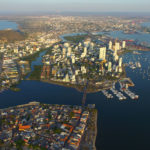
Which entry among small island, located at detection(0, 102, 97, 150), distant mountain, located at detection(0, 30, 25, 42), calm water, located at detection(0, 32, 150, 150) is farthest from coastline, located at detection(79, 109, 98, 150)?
distant mountain, located at detection(0, 30, 25, 42)

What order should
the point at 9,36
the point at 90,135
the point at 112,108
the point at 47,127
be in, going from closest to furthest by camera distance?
the point at 90,135
the point at 47,127
the point at 112,108
the point at 9,36

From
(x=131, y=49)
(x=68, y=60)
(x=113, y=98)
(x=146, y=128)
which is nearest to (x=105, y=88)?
(x=113, y=98)

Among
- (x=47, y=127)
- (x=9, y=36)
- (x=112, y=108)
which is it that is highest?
(x=9, y=36)

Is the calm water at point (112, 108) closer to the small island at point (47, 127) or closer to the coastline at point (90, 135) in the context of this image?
the coastline at point (90, 135)

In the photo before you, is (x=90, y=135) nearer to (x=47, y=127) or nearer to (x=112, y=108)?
(x=47, y=127)

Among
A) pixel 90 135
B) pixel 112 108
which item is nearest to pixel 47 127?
pixel 90 135

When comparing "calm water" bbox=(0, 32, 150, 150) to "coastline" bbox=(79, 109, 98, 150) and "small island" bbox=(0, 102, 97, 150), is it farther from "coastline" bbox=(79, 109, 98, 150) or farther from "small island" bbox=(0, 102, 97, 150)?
"small island" bbox=(0, 102, 97, 150)

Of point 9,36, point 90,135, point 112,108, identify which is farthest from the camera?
point 9,36

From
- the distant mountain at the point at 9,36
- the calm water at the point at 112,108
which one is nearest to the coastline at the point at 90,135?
the calm water at the point at 112,108
